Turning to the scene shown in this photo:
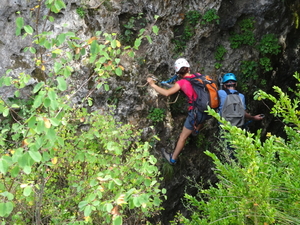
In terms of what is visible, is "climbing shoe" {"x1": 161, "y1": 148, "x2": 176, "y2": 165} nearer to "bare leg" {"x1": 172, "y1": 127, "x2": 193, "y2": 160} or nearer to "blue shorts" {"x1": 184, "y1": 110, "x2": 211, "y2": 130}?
"bare leg" {"x1": 172, "y1": 127, "x2": 193, "y2": 160}

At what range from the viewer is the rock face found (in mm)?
6324

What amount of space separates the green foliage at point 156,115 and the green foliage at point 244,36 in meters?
2.83

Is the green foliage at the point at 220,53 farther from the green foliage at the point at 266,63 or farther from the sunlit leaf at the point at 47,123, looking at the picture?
the sunlit leaf at the point at 47,123

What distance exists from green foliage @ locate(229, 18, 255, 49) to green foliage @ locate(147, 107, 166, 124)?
2.83m

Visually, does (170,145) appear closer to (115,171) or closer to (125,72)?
(125,72)

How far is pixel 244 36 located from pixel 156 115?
337 cm

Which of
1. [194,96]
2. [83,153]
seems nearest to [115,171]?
[83,153]

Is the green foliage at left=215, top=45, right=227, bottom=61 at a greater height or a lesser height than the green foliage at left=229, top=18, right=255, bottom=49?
lesser

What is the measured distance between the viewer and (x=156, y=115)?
6.92 meters

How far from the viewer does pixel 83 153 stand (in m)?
2.99

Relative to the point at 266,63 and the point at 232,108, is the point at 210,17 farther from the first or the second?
the point at 232,108

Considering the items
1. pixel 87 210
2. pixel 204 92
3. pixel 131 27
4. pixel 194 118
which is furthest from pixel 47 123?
pixel 131 27

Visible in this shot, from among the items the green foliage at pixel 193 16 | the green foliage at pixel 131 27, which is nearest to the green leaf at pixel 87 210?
the green foliage at pixel 131 27

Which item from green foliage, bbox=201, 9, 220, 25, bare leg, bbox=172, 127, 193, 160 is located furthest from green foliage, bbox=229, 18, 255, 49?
bare leg, bbox=172, 127, 193, 160
